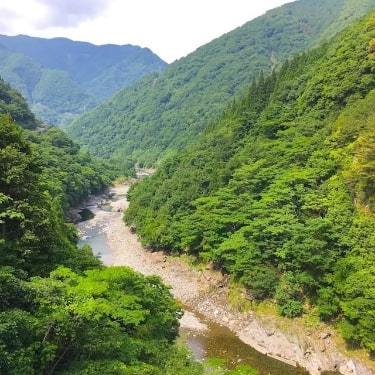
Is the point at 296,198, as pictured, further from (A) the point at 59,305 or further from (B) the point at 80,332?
(A) the point at 59,305

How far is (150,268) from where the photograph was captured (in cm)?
4859

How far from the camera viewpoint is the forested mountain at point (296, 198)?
32656mm

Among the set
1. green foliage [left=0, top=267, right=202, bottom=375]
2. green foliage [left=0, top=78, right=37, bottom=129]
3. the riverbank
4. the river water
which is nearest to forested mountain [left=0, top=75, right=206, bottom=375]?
green foliage [left=0, top=267, right=202, bottom=375]

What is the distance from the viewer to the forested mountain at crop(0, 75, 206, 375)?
13.7 m

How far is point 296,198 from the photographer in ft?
132

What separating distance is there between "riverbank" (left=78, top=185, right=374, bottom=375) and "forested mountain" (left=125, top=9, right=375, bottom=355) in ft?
5.26

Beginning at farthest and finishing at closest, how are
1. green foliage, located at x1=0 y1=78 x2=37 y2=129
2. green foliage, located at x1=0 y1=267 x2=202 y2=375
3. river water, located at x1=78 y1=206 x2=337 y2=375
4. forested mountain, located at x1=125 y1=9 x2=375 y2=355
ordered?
green foliage, located at x1=0 y1=78 x2=37 y2=129 → forested mountain, located at x1=125 y1=9 x2=375 y2=355 → river water, located at x1=78 y1=206 x2=337 y2=375 → green foliage, located at x1=0 y1=267 x2=202 y2=375

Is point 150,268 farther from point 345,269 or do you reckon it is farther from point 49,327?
point 49,327

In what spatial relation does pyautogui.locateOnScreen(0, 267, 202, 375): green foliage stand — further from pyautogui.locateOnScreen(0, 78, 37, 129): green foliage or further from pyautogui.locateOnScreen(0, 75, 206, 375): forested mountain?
pyautogui.locateOnScreen(0, 78, 37, 129): green foliage

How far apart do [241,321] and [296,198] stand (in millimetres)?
13402

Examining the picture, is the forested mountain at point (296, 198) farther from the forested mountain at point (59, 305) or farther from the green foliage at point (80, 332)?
the green foliage at point (80, 332)

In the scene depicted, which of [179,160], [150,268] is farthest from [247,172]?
[179,160]

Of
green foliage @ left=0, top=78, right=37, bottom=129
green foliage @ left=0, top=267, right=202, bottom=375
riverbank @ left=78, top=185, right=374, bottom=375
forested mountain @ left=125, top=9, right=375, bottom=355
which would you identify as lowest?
riverbank @ left=78, top=185, right=374, bottom=375

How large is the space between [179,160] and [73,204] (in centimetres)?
2535
